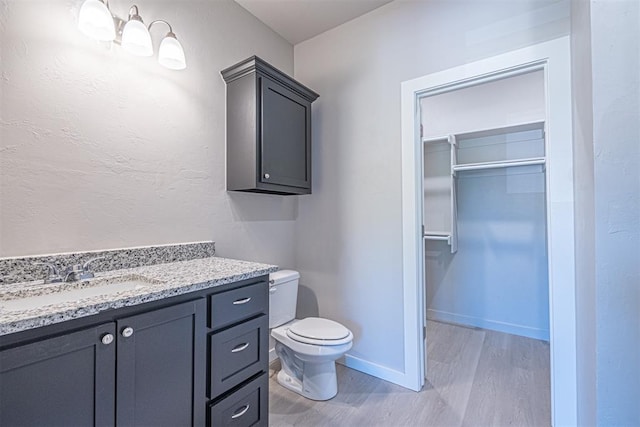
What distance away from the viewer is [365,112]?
2.16 metres

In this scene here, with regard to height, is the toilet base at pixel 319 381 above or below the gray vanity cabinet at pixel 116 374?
below

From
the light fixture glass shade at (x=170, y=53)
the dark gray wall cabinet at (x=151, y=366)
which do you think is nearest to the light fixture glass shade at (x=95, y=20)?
the light fixture glass shade at (x=170, y=53)

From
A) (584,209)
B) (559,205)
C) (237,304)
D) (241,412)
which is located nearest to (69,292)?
(237,304)

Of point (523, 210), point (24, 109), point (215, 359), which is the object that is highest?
point (24, 109)

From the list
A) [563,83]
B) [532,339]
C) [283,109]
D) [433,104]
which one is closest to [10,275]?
[283,109]

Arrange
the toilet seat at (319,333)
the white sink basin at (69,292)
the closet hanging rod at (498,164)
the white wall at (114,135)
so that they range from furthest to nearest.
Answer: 1. the closet hanging rod at (498,164)
2. the toilet seat at (319,333)
3. the white wall at (114,135)
4. the white sink basin at (69,292)

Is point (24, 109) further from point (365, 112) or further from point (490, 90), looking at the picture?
point (490, 90)

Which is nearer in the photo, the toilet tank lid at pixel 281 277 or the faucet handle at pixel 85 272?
the faucet handle at pixel 85 272

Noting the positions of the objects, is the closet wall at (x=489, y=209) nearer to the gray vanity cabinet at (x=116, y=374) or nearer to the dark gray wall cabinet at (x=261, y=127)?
the dark gray wall cabinet at (x=261, y=127)

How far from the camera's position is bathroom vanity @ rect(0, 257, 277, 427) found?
0.78 m

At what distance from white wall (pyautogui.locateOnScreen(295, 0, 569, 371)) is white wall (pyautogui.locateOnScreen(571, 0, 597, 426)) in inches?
21.8

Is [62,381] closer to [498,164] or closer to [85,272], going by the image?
[85,272]

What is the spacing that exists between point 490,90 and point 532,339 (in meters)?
2.30

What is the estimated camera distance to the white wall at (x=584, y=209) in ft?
3.23
